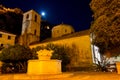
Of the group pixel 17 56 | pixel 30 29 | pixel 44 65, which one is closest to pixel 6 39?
pixel 30 29

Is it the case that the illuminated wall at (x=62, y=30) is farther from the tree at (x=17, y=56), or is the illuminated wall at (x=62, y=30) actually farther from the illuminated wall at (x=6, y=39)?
the tree at (x=17, y=56)

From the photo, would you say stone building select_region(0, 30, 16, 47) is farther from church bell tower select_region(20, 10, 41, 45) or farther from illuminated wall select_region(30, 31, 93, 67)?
illuminated wall select_region(30, 31, 93, 67)

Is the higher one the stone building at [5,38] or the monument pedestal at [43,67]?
the stone building at [5,38]

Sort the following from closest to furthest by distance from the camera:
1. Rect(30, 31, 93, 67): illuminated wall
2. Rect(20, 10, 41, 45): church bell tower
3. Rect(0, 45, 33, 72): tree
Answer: Rect(0, 45, 33, 72): tree
Rect(30, 31, 93, 67): illuminated wall
Rect(20, 10, 41, 45): church bell tower

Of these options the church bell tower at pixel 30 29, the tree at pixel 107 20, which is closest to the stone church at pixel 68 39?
the church bell tower at pixel 30 29

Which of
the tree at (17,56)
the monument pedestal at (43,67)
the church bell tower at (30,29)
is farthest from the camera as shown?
the church bell tower at (30,29)

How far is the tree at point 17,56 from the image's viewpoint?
27391mm

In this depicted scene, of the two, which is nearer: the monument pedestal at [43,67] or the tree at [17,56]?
the monument pedestal at [43,67]

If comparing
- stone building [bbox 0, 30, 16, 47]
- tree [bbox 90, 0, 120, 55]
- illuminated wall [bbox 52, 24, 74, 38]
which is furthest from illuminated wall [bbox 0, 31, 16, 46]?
tree [bbox 90, 0, 120, 55]

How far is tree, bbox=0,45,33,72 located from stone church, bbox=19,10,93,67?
325 inches

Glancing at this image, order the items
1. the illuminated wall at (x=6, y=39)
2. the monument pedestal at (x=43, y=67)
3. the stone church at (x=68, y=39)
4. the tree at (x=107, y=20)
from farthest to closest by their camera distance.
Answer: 1. the illuminated wall at (x=6, y=39)
2. the stone church at (x=68, y=39)
3. the monument pedestal at (x=43, y=67)
4. the tree at (x=107, y=20)

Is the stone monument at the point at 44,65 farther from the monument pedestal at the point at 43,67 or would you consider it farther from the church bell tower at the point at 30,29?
the church bell tower at the point at 30,29

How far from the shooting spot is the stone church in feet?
93.7

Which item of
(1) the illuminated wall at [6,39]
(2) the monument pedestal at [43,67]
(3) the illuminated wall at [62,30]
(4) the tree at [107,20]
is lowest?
(2) the monument pedestal at [43,67]
